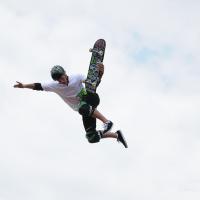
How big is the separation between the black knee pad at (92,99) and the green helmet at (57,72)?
4.18 feet

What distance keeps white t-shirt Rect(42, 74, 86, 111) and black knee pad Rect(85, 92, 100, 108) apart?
36 centimetres

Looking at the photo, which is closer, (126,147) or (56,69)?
(56,69)

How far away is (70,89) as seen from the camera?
2309cm

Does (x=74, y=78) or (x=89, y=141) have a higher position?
(x=74, y=78)

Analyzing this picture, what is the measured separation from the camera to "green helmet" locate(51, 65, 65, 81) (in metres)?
22.6

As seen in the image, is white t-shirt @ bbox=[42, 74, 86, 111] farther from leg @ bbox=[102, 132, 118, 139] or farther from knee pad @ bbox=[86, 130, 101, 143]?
leg @ bbox=[102, 132, 118, 139]

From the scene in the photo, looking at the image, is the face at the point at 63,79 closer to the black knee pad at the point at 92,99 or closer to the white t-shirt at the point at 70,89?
the white t-shirt at the point at 70,89

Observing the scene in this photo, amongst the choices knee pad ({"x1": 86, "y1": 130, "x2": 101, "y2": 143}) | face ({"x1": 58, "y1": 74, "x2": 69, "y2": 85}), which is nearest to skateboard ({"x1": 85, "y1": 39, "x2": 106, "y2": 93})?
face ({"x1": 58, "y1": 74, "x2": 69, "y2": 85})

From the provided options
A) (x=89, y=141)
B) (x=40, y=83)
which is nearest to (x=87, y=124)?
(x=89, y=141)

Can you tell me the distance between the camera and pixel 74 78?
75.8 ft

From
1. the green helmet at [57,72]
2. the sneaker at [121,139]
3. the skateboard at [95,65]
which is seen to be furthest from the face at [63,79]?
the sneaker at [121,139]

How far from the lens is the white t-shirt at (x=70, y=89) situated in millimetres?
23062

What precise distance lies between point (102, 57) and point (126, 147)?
3592 mm

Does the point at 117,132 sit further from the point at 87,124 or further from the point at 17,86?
the point at 17,86
